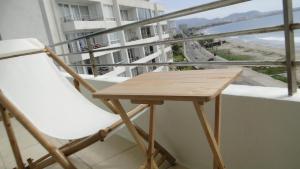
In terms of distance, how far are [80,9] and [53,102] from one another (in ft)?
43.9

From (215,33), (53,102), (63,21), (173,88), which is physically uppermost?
(63,21)

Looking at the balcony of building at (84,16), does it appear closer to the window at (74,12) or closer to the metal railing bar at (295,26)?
the window at (74,12)

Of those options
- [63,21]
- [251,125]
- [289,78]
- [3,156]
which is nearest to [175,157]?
[251,125]

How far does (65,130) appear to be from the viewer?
62.7 inches

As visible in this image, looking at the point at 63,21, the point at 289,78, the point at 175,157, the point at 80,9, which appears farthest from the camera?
the point at 80,9

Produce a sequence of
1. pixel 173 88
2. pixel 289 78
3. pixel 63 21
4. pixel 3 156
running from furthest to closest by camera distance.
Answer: pixel 63 21 → pixel 3 156 → pixel 289 78 → pixel 173 88

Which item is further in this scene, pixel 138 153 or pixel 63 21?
pixel 63 21

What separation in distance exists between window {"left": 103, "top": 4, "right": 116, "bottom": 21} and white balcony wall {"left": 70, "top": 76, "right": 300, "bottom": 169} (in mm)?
14667

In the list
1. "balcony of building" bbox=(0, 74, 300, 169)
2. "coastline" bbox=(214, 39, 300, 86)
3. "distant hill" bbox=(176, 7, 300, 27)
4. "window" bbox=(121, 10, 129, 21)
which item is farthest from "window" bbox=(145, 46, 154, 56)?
"distant hill" bbox=(176, 7, 300, 27)

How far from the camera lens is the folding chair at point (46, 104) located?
149 cm

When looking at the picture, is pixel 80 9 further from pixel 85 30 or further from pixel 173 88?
pixel 173 88

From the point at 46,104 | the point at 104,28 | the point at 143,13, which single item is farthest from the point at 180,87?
the point at 143,13

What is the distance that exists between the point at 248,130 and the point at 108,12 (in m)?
15.8

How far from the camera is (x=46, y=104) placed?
5.98 feet
